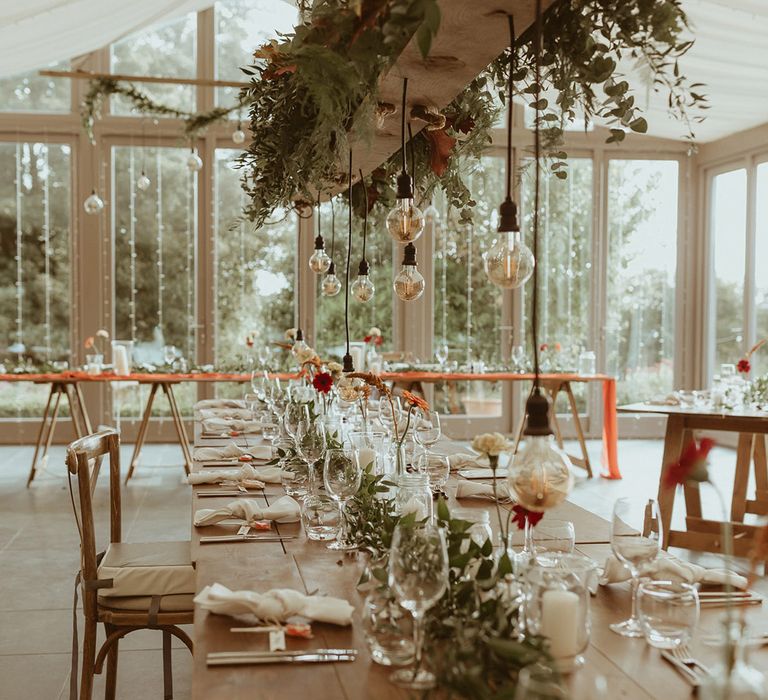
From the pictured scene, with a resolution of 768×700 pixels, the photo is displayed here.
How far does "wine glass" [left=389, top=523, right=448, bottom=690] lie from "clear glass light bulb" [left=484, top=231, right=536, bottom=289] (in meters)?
0.69

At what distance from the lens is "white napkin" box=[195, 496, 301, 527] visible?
2.60 meters

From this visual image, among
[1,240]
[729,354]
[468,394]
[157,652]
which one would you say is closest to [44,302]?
[1,240]

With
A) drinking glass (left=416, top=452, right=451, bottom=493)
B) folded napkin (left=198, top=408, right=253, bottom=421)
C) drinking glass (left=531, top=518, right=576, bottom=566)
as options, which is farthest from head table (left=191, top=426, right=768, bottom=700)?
folded napkin (left=198, top=408, right=253, bottom=421)

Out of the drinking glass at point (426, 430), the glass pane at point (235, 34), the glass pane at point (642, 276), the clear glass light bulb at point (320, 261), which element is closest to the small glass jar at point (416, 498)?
the drinking glass at point (426, 430)

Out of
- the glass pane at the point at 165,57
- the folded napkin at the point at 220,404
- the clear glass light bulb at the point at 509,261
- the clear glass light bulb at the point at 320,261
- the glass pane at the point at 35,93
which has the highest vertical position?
the glass pane at the point at 165,57

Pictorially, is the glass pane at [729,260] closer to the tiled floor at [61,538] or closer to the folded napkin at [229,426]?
the tiled floor at [61,538]

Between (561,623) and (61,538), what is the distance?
4.82m

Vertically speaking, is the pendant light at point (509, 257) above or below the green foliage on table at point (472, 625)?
above

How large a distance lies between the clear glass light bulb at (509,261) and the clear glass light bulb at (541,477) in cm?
49

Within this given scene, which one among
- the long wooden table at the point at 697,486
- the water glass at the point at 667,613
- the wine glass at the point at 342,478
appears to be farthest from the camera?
the long wooden table at the point at 697,486

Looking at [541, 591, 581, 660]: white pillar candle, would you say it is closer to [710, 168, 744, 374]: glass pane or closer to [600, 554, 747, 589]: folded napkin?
[600, 554, 747, 589]: folded napkin

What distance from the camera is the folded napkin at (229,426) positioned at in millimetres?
4648

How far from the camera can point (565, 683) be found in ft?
4.93

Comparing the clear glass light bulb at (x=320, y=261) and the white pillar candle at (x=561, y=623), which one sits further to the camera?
the clear glass light bulb at (x=320, y=261)
